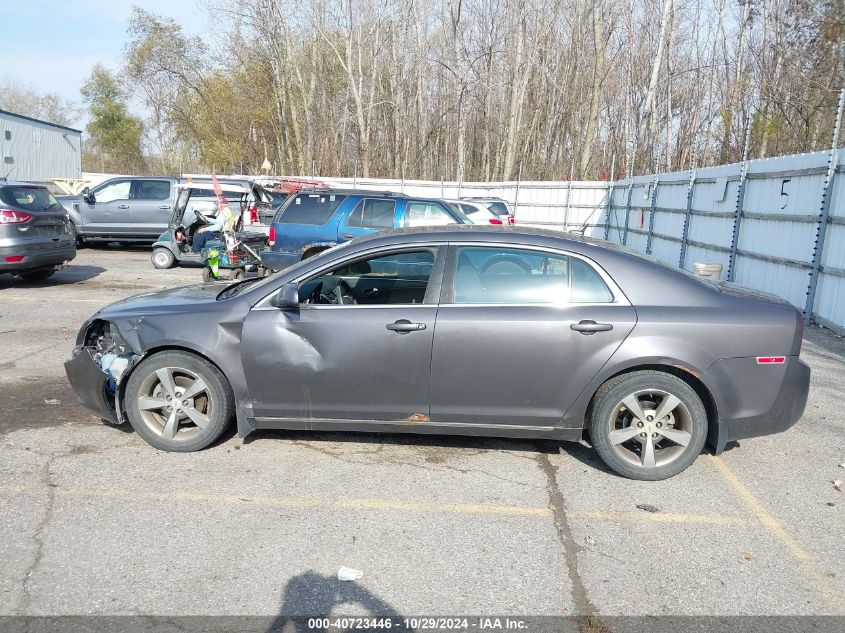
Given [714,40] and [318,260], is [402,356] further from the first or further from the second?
[714,40]

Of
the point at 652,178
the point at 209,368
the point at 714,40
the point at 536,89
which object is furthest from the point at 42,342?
the point at 714,40

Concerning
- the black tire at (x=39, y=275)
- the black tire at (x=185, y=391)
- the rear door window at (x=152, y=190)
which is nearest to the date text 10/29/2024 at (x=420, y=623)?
the black tire at (x=185, y=391)

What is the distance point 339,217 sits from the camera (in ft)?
38.3

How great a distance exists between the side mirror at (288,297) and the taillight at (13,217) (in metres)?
8.45

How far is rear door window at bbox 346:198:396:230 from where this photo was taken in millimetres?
11719

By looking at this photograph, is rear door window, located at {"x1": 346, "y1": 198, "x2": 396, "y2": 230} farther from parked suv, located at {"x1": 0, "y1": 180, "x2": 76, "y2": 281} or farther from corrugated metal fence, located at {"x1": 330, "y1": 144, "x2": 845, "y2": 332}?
corrugated metal fence, located at {"x1": 330, "y1": 144, "x2": 845, "y2": 332}

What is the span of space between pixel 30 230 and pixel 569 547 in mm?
10725

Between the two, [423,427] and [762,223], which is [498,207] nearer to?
[762,223]

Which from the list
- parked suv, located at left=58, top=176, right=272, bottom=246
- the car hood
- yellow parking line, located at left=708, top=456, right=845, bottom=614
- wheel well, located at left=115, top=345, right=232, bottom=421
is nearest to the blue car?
the car hood

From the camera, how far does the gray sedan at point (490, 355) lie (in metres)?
4.54

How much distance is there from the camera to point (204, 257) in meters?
13.6

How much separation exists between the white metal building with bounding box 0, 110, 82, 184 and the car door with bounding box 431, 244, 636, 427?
30.9m

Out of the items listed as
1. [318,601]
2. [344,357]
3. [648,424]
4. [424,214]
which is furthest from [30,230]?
[648,424]

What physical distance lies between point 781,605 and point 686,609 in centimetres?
48
